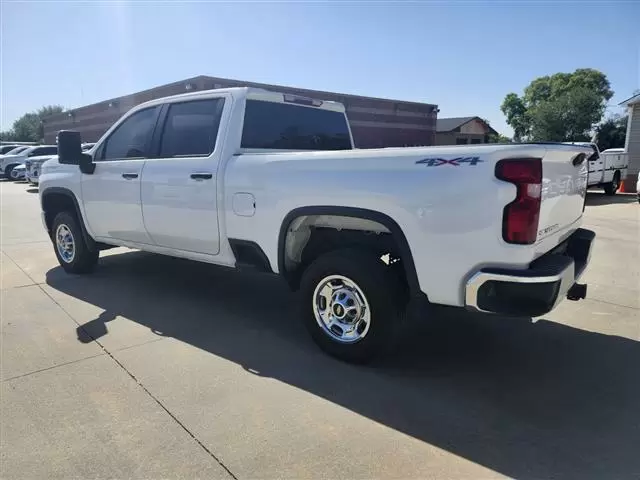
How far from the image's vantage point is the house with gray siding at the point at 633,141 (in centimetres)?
1992

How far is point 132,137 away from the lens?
5.18 metres

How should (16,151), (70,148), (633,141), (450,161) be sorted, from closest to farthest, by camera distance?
1. (450,161)
2. (70,148)
3. (633,141)
4. (16,151)

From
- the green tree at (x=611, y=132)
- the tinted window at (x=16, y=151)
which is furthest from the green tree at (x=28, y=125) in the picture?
the green tree at (x=611, y=132)

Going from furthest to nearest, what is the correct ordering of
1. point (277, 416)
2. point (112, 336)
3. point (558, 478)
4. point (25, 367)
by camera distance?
point (112, 336) → point (25, 367) → point (277, 416) → point (558, 478)

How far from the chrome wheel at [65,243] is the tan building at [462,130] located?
42782 millimetres

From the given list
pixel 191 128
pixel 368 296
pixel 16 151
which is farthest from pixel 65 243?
pixel 16 151

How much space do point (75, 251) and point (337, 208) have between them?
161 inches

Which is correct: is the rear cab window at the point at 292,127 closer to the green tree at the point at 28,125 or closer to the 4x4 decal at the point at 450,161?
the 4x4 decal at the point at 450,161

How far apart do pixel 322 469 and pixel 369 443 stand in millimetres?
332

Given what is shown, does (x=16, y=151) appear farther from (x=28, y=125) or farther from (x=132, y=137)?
(x=28, y=125)

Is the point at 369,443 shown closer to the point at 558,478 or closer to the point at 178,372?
the point at 558,478

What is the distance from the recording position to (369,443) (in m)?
2.65

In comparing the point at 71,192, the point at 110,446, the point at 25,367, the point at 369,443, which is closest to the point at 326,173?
the point at 369,443

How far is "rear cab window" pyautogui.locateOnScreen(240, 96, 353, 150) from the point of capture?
14.5ft
